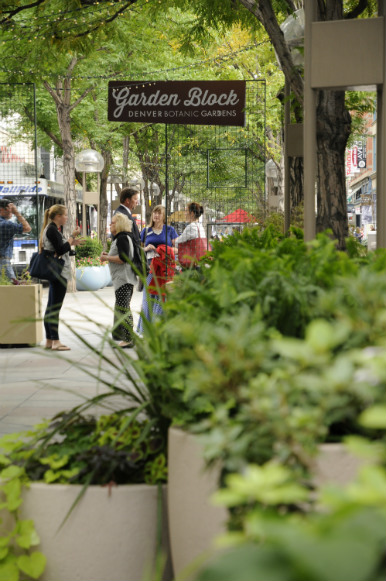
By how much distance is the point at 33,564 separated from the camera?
3.07 metres

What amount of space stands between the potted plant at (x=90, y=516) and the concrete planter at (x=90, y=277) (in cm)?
1828

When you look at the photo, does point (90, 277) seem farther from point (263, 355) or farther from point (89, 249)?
point (263, 355)

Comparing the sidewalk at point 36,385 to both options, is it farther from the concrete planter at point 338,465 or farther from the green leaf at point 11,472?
the concrete planter at point 338,465

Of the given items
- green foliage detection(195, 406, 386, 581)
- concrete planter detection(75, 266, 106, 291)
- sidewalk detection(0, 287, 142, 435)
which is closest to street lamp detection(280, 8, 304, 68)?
sidewalk detection(0, 287, 142, 435)

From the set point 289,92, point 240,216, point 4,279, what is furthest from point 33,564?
point 240,216

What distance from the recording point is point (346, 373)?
1348 mm

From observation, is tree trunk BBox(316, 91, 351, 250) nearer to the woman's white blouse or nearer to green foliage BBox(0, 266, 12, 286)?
the woman's white blouse

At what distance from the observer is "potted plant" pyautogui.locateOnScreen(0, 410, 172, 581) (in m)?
3.08

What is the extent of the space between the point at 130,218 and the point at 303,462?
384 inches

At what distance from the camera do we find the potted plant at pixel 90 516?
121 inches

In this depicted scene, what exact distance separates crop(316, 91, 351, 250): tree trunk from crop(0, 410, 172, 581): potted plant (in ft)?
11.7

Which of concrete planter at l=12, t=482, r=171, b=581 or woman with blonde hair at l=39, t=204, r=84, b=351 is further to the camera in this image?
woman with blonde hair at l=39, t=204, r=84, b=351

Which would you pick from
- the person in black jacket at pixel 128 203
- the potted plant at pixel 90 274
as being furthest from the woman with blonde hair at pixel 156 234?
the potted plant at pixel 90 274

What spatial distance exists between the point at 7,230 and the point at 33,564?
32.5ft
